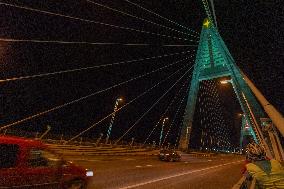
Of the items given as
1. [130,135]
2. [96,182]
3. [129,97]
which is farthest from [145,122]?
[96,182]

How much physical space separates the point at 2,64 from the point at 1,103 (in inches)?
411

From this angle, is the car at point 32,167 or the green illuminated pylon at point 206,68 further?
the green illuminated pylon at point 206,68

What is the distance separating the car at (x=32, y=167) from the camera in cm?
655

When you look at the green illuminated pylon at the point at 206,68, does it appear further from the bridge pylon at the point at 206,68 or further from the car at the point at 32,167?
the car at the point at 32,167

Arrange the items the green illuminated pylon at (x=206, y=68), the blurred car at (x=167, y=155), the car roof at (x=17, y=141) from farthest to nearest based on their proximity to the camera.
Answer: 1. the green illuminated pylon at (x=206, y=68)
2. the blurred car at (x=167, y=155)
3. the car roof at (x=17, y=141)

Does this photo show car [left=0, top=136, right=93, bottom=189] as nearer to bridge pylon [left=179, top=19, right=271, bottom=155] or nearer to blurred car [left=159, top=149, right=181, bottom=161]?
blurred car [left=159, top=149, right=181, bottom=161]

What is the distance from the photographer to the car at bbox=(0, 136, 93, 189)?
655cm

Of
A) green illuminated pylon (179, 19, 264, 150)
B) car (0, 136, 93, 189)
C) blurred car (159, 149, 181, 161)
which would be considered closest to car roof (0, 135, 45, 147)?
car (0, 136, 93, 189)

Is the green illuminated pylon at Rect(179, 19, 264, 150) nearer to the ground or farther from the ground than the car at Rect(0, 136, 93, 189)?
farther from the ground

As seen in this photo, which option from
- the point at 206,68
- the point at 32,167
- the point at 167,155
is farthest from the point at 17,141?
the point at 206,68

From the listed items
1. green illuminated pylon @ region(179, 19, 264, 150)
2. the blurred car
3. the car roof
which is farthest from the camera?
green illuminated pylon @ region(179, 19, 264, 150)

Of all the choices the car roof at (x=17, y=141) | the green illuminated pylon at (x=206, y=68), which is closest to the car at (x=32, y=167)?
the car roof at (x=17, y=141)

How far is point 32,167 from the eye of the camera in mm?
7145

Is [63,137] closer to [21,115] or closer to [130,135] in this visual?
[21,115]
